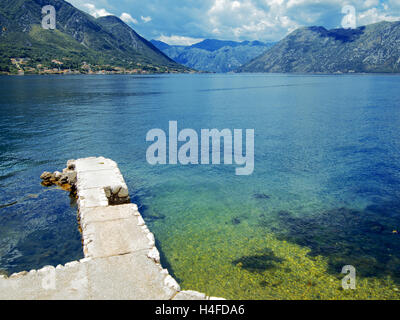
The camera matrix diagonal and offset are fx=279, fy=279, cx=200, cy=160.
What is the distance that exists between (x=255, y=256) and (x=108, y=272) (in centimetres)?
901

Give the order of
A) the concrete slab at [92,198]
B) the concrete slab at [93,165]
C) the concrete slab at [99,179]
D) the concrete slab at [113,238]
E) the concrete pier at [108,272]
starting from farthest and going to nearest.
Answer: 1. the concrete slab at [93,165]
2. the concrete slab at [99,179]
3. the concrete slab at [92,198]
4. the concrete slab at [113,238]
5. the concrete pier at [108,272]

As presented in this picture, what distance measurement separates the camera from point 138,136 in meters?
47.9

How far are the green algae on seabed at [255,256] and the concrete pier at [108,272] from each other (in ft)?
9.78

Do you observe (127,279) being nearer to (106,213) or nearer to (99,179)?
(106,213)

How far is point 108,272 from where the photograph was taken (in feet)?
42.1

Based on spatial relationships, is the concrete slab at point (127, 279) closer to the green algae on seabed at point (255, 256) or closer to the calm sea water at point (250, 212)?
the green algae on seabed at point (255, 256)

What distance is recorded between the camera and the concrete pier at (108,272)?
11477 millimetres

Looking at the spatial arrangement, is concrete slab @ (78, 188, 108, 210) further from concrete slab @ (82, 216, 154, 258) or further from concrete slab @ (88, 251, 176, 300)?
concrete slab @ (88, 251, 176, 300)

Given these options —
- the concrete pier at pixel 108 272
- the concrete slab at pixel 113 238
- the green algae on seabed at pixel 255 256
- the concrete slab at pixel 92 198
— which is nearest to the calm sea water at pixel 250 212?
the green algae on seabed at pixel 255 256

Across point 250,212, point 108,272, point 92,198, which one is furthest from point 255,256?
point 92,198

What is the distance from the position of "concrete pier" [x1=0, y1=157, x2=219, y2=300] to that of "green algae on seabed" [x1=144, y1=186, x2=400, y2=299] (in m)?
2.98

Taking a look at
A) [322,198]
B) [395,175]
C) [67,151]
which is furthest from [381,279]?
[67,151]
